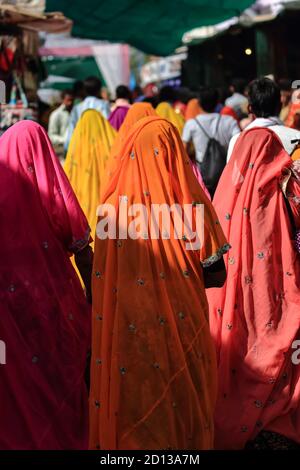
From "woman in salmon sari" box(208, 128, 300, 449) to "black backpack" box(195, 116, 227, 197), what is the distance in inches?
95.7

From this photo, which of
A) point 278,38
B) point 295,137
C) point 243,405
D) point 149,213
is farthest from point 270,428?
point 278,38

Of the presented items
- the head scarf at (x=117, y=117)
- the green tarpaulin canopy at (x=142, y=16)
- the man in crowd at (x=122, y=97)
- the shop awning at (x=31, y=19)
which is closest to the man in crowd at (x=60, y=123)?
the shop awning at (x=31, y=19)

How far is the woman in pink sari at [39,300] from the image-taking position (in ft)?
12.5

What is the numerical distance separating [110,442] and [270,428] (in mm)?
1132

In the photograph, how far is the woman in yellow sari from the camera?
24.0 ft

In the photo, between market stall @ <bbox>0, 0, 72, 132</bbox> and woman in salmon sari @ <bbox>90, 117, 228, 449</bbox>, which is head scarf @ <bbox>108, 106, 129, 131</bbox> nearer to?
market stall @ <bbox>0, 0, 72, 132</bbox>

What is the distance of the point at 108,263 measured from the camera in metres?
3.62

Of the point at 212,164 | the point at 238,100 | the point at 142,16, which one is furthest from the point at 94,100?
the point at 212,164

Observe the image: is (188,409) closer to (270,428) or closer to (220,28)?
(270,428)

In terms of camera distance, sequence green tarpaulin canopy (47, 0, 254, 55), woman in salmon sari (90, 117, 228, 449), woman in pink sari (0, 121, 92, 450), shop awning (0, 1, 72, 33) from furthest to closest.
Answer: green tarpaulin canopy (47, 0, 254, 55), shop awning (0, 1, 72, 33), woman in pink sari (0, 121, 92, 450), woman in salmon sari (90, 117, 228, 449)

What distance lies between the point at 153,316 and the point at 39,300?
0.62 m

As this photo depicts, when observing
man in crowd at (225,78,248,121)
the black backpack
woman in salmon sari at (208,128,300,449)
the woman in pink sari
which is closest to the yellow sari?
man in crowd at (225,78,248,121)

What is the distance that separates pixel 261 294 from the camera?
4.43 metres

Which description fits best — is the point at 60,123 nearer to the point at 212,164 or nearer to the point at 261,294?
the point at 212,164
